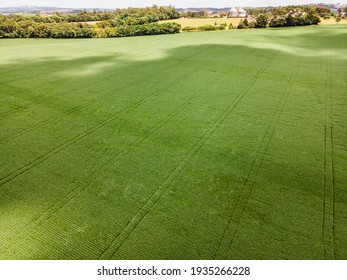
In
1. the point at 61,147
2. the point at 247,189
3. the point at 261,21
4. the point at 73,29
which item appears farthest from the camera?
the point at 261,21

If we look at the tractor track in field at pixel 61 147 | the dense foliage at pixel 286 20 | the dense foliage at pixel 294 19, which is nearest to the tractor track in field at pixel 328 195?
the tractor track in field at pixel 61 147

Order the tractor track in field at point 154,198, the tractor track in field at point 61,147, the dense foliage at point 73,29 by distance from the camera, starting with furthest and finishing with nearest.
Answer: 1. the dense foliage at point 73,29
2. the tractor track in field at point 61,147
3. the tractor track in field at point 154,198

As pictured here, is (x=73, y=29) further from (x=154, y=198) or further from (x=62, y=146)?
(x=154, y=198)

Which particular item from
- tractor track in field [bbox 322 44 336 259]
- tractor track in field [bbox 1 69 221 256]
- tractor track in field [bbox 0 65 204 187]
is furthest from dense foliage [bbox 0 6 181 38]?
tractor track in field [bbox 322 44 336 259]

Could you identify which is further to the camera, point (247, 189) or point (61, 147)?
point (61, 147)

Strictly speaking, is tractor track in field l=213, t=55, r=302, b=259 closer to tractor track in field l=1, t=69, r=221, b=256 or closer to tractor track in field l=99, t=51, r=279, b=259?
tractor track in field l=99, t=51, r=279, b=259

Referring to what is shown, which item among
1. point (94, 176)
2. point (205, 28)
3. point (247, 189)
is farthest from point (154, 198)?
point (205, 28)

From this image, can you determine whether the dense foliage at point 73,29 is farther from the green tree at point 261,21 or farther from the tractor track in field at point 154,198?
the tractor track in field at point 154,198

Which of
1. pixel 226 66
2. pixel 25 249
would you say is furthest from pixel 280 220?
pixel 226 66
